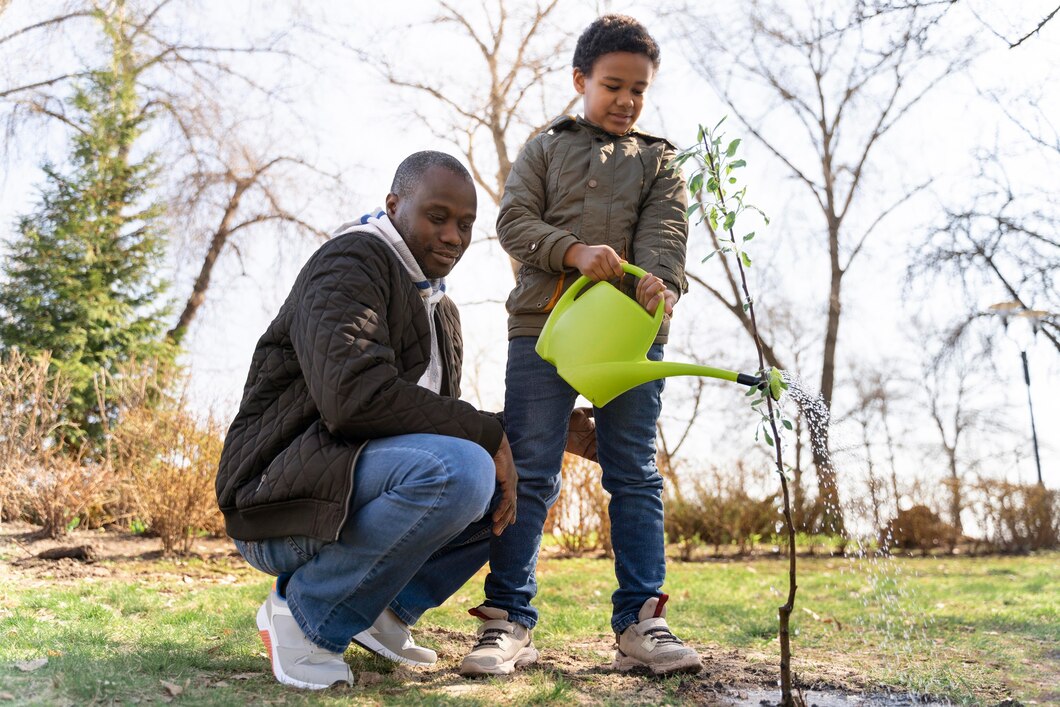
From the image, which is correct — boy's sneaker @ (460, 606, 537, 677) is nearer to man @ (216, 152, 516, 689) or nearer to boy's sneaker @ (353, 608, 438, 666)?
boy's sneaker @ (353, 608, 438, 666)

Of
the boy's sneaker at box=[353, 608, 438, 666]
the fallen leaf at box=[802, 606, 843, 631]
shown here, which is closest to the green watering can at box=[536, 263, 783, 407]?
the boy's sneaker at box=[353, 608, 438, 666]

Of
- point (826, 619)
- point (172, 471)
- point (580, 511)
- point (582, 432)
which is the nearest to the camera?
point (582, 432)

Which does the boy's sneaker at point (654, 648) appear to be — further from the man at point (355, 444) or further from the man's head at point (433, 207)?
the man's head at point (433, 207)

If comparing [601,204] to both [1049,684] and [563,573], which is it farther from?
[563,573]

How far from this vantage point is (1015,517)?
964cm

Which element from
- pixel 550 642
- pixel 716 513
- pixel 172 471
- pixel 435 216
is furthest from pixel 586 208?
pixel 716 513

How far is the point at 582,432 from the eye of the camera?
8.74 ft

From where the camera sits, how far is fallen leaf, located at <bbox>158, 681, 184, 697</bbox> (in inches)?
76.7

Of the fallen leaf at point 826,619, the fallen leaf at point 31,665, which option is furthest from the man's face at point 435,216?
the fallen leaf at point 826,619

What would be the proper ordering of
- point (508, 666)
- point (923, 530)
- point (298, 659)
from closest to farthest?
1. point (298, 659)
2. point (508, 666)
3. point (923, 530)

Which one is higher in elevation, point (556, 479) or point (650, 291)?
point (650, 291)

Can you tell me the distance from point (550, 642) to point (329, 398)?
143 centimetres

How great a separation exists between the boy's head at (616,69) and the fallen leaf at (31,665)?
83.0 inches

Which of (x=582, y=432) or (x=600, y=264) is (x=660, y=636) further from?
(x=600, y=264)
